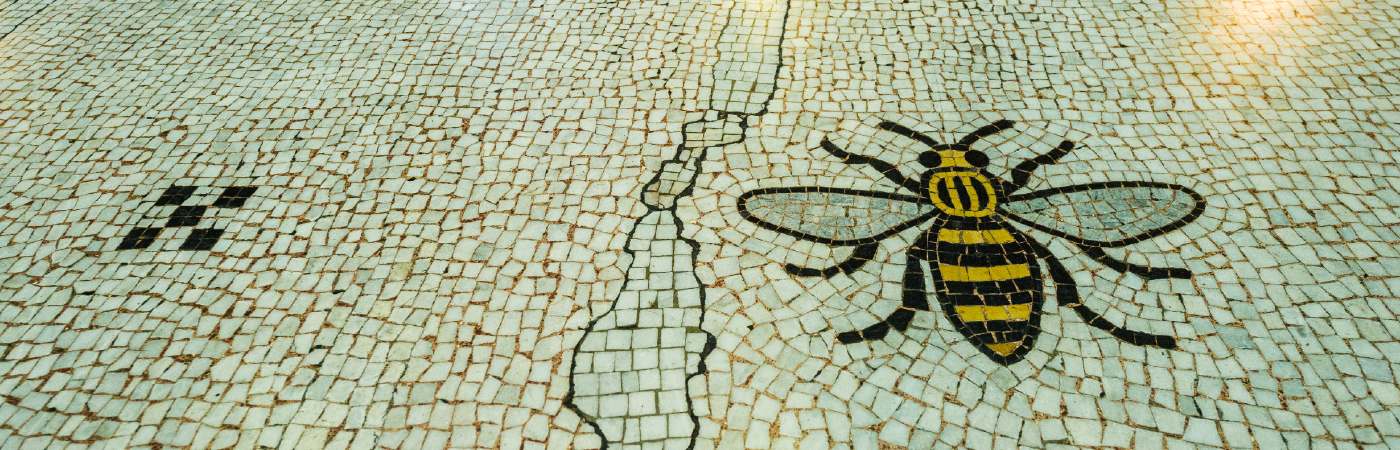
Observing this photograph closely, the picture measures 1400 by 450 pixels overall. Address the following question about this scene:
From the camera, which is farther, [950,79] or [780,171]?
[950,79]

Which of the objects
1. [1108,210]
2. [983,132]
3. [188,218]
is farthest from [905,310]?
[188,218]

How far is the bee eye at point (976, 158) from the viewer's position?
5.04m

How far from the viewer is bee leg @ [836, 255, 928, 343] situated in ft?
13.5

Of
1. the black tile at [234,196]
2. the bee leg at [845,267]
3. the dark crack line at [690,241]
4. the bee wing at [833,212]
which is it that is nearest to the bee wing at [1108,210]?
the bee wing at [833,212]

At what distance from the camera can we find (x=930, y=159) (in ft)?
16.7

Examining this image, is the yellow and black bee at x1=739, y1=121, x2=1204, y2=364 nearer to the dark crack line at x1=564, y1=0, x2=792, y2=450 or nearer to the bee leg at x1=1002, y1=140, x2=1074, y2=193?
the bee leg at x1=1002, y1=140, x2=1074, y2=193

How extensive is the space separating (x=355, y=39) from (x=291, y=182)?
5.81ft

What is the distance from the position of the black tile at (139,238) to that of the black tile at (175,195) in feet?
0.78

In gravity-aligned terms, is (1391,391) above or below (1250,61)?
below

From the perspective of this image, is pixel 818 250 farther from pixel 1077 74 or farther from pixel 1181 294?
pixel 1077 74

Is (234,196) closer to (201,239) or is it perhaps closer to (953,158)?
(201,239)

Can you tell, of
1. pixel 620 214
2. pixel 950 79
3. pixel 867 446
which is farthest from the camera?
pixel 950 79

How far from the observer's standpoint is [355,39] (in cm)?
659

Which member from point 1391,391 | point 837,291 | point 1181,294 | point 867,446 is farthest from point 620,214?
point 1391,391
